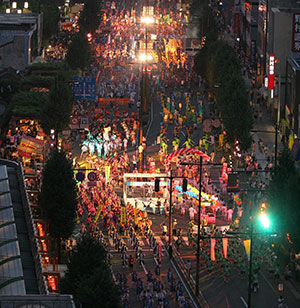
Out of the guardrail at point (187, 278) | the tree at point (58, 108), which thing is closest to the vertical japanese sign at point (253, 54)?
the tree at point (58, 108)

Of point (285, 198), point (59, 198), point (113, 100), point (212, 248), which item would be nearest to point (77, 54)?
point (113, 100)

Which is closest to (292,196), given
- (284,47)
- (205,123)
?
(205,123)

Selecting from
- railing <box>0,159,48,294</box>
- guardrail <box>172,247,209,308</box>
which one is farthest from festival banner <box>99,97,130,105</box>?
guardrail <box>172,247,209,308</box>

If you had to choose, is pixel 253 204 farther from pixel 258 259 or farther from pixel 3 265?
pixel 3 265

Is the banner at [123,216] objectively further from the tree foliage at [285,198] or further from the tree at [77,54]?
the tree at [77,54]

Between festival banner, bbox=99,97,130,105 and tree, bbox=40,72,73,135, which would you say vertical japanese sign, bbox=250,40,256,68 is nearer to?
festival banner, bbox=99,97,130,105
